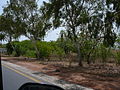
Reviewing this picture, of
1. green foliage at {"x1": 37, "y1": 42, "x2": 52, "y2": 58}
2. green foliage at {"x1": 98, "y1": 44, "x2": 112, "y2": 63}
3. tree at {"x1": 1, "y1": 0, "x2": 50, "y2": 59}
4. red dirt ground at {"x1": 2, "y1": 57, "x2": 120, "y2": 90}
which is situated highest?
tree at {"x1": 1, "y1": 0, "x2": 50, "y2": 59}

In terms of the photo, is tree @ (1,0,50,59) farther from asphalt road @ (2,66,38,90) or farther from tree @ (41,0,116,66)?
asphalt road @ (2,66,38,90)

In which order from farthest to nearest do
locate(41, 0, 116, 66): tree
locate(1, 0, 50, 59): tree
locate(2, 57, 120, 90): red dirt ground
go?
1. locate(1, 0, 50, 59): tree
2. locate(41, 0, 116, 66): tree
3. locate(2, 57, 120, 90): red dirt ground

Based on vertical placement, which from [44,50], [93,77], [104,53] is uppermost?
[44,50]

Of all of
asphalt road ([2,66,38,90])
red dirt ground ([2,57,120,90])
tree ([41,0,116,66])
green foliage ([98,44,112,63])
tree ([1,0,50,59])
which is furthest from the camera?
tree ([1,0,50,59])

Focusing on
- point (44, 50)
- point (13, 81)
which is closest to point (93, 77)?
point (13, 81)

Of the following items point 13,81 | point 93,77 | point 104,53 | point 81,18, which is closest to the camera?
point 13,81

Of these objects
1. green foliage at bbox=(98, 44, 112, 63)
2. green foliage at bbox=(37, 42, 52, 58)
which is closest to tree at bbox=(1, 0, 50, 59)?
green foliage at bbox=(37, 42, 52, 58)

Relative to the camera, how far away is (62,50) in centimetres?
4450

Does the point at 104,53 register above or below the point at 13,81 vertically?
above

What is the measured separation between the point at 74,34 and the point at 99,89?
627 inches

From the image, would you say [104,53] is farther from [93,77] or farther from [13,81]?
[13,81]

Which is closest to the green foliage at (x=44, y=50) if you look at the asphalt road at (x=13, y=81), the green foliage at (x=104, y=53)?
the green foliage at (x=104, y=53)

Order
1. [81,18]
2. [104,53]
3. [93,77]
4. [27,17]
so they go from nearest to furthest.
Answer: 1. [93,77]
2. [81,18]
3. [104,53]
4. [27,17]

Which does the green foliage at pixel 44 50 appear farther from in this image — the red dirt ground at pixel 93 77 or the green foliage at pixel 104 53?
the red dirt ground at pixel 93 77
